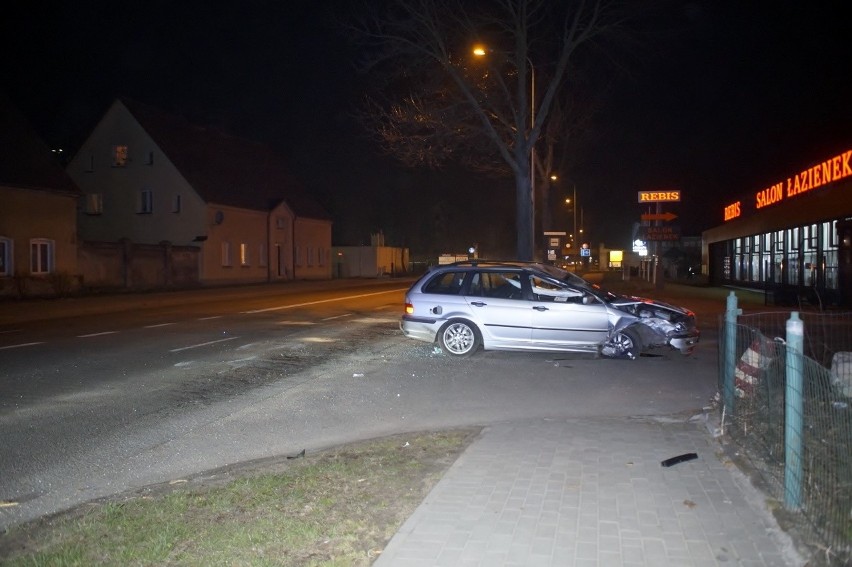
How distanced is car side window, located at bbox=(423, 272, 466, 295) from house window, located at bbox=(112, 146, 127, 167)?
3513 cm

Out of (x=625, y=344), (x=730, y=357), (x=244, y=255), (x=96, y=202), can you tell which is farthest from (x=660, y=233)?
(x=96, y=202)

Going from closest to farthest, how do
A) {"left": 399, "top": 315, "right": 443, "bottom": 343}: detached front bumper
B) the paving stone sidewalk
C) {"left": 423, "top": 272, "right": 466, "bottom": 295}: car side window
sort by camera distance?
the paving stone sidewalk
{"left": 399, "top": 315, "right": 443, "bottom": 343}: detached front bumper
{"left": 423, "top": 272, "right": 466, "bottom": 295}: car side window

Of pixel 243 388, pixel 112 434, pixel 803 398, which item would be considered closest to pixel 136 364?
pixel 243 388

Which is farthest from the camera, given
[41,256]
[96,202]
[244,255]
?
[244,255]

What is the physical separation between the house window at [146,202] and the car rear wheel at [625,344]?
3623 centimetres

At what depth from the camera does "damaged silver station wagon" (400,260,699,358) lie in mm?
12656

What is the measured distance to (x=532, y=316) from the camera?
12.8 meters

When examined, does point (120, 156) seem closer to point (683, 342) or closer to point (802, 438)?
point (683, 342)

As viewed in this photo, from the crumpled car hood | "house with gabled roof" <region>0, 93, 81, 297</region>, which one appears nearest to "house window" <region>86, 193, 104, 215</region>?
"house with gabled roof" <region>0, 93, 81, 297</region>

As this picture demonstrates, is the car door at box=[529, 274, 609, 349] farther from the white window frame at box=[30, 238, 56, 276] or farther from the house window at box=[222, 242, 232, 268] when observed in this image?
the house window at box=[222, 242, 232, 268]

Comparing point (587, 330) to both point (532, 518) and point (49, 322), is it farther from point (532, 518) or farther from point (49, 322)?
point (49, 322)

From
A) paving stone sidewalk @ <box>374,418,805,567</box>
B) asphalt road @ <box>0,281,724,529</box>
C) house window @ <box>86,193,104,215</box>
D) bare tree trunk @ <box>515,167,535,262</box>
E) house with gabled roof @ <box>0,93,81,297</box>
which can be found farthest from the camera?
house window @ <box>86,193,104,215</box>

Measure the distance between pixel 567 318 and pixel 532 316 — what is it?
0.57 metres

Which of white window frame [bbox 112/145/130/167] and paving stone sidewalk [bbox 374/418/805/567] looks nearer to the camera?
paving stone sidewalk [bbox 374/418/805/567]
